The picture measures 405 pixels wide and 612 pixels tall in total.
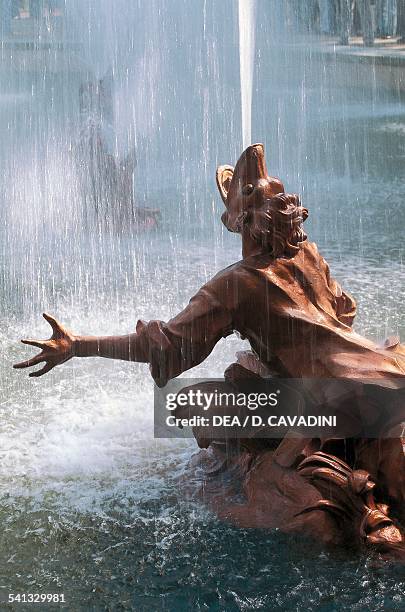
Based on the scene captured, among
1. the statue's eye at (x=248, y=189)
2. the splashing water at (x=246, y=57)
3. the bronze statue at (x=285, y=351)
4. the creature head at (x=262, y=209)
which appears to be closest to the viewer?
the bronze statue at (x=285, y=351)

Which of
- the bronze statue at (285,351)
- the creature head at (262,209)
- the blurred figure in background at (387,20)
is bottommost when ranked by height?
the bronze statue at (285,351)

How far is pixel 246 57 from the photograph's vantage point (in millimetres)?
18031

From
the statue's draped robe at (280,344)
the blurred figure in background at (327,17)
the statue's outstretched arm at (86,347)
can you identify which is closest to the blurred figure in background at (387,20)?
the blurred figure in background at (327,17)

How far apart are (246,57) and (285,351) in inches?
563

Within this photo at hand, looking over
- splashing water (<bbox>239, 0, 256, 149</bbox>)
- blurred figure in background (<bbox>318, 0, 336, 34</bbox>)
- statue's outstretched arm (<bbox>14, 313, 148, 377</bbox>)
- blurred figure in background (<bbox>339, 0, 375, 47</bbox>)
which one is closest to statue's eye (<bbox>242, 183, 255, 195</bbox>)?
statue's outstretched arm (<bbox>14, 313, 148, 377</bbox>)

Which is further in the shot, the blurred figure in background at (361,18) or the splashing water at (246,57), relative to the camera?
the blurred figure in background at (361,18)

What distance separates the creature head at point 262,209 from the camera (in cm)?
443

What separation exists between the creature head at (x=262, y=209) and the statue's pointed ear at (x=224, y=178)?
14cm

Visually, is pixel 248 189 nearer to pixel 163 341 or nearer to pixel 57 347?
pixel 163 341

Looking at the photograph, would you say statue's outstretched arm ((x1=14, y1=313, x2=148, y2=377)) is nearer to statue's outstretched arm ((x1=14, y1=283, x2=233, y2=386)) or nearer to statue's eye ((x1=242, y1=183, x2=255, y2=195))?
statue's outstretched arm ((x1=14, y1=283, x2=233, y2=386))

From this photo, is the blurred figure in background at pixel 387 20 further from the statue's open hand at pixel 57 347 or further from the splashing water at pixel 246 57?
the statue's open hand at pixel 57 347

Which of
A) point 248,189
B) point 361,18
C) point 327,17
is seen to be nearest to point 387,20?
point 361,18

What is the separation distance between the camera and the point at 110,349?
4320 millimetres

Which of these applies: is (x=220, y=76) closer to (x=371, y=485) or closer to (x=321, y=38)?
(x=321, y=38)
